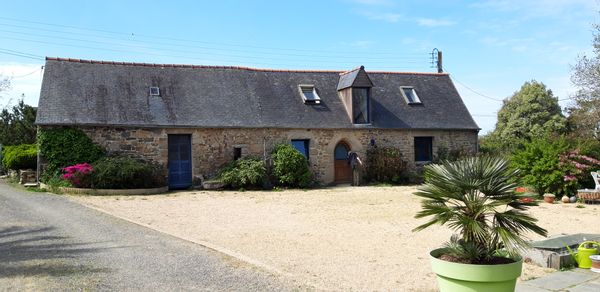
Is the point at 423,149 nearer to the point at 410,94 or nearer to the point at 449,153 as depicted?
the point at 449,153

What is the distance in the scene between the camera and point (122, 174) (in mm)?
15484

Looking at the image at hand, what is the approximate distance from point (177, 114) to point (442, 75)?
1394cm

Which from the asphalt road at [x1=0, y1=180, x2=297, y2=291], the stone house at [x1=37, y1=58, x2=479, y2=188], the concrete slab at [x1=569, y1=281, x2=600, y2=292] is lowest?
the concrete slab at [x1=569, y1=281, x2=600, y2=292]

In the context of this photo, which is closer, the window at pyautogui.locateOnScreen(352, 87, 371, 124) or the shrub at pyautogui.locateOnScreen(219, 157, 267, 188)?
the shrub at pyautogui.locateOnScreen(219, 157, 267, 188)

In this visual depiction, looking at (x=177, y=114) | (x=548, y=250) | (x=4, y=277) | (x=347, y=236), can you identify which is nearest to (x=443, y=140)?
(x=177, y=114)

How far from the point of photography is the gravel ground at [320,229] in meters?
6.17

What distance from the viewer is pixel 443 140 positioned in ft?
71.8

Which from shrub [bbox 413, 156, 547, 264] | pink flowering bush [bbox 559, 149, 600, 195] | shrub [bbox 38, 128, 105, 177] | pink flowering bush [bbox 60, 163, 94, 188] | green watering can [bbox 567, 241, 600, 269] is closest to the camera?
shrub [bbox 413, 156, 547, 264]

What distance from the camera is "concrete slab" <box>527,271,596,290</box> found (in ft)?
17.3

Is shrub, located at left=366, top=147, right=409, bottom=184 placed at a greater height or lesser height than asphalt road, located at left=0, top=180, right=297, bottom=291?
greater

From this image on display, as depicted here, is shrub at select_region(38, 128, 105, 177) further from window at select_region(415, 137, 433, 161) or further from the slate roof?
window at select_region(415, 137, 433, 161)

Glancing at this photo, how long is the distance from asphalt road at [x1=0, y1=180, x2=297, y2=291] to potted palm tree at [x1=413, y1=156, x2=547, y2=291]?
190cm

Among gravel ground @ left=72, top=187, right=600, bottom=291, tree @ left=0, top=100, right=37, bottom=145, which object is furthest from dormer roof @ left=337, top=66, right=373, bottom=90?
tree @ left=0, top=100, right=37, bottom=145

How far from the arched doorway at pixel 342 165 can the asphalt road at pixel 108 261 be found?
11.7 m
